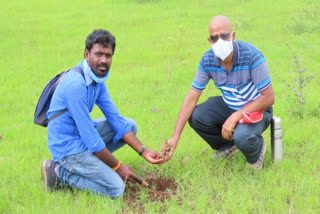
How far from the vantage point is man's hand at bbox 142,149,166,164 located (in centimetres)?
351

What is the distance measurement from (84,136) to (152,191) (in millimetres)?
796

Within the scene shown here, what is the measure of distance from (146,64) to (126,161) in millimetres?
3672

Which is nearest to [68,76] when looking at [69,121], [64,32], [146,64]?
[69,121]

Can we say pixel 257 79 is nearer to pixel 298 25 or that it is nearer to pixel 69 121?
pixel 69 121

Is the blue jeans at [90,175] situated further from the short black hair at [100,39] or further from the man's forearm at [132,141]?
the short black hair at [100,39]

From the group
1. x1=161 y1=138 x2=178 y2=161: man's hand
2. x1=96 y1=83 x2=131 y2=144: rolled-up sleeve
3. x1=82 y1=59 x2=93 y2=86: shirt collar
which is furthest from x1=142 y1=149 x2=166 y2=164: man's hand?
x1=82 y1=59 x2=93 y2=86: shirt collar

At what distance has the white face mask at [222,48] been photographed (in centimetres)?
338

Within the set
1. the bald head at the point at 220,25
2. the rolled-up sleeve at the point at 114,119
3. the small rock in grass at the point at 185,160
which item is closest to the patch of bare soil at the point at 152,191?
the small rock in grass at the point at 185,160

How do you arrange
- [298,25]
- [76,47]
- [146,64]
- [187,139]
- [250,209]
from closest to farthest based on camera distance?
[250,209], [187,139], [146,64], [76,47], [298,25]

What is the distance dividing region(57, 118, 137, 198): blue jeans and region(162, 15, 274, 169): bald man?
58 centimetres

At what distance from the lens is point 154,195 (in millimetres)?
3297

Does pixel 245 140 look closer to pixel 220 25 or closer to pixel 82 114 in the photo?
pixel 220 25

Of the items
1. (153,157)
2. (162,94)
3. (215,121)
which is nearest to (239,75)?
(215,121)

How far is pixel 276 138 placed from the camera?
362cm
